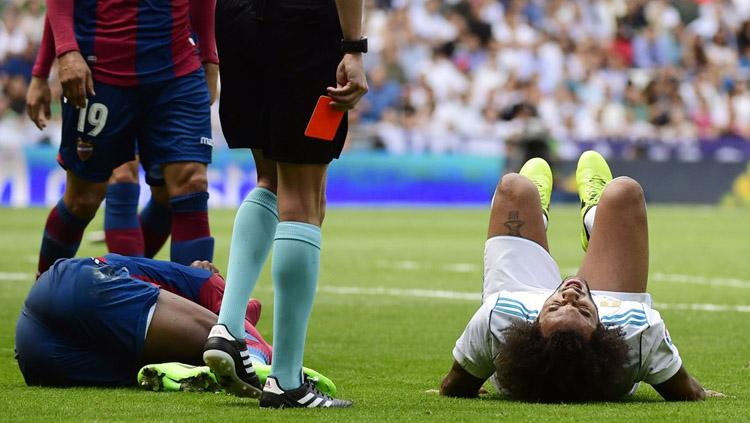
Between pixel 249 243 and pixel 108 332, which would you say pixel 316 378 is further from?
pixel 108 332

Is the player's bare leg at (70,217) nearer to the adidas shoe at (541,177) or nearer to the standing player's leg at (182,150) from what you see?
the standing player's leg at (182,150)

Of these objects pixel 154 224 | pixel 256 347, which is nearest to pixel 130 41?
pixel 154 224

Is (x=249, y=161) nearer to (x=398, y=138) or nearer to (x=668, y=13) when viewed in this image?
(x=398, y=138)

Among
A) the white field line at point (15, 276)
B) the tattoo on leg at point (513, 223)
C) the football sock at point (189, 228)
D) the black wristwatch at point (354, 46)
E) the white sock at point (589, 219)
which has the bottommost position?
the white field line at point (15, 276)

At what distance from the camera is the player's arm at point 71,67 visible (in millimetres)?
6363

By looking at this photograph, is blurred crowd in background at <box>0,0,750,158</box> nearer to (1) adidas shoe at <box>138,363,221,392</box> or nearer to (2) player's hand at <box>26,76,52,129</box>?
(2) player's hand at <box>26,76,52,129</box>

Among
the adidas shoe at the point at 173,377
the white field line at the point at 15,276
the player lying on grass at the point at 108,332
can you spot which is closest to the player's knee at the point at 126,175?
the white field line at the point at 15,276

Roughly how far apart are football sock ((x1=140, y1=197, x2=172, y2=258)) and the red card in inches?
163

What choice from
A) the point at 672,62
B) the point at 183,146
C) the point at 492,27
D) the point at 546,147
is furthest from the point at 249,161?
the point at 183,146

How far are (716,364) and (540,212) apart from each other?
130 cm

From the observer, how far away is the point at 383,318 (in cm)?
839

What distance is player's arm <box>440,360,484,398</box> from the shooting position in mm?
5109

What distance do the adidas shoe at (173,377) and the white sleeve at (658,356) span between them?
5.22ft

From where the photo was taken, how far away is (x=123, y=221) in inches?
324
